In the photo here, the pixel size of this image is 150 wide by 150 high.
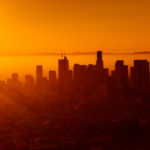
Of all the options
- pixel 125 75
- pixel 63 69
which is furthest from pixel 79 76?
pixel 125 75

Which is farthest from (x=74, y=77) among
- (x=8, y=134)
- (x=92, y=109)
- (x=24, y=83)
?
(x=8, y=134)

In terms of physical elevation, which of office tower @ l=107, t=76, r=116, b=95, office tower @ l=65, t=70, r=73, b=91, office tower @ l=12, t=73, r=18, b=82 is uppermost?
office tower @ l=12, t=73, r=18, b=82

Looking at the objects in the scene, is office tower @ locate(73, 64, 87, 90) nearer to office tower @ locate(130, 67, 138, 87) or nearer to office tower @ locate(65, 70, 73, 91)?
office tower @ locate(65, 70, 73, 91)

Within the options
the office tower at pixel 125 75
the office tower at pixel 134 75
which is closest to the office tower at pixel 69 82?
the office tower at pixel 125 75

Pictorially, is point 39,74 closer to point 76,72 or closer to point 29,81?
point 29,81

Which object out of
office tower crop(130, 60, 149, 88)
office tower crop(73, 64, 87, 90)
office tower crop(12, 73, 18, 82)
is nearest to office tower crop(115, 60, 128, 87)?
office tower crop(130, 60, 149, 88)

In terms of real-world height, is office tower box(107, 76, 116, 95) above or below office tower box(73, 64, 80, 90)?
Result: below

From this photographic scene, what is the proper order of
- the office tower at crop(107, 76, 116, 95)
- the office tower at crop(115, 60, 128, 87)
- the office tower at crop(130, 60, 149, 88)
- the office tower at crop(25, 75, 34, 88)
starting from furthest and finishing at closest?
the office tower at crop(25, 75, 34, 88) < the office tower at crop(130, 60, 149, 88) < the office tower at crop(115, 60, 128, 87) < the office tower at crop(107, 76, 116, 95)

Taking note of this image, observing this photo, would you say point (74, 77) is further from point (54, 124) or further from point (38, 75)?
point (54, 124)

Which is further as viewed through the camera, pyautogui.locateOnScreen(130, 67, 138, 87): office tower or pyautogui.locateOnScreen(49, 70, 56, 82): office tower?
pyautogui.locateOnScreen(49, 70, 56, 82): office tower
